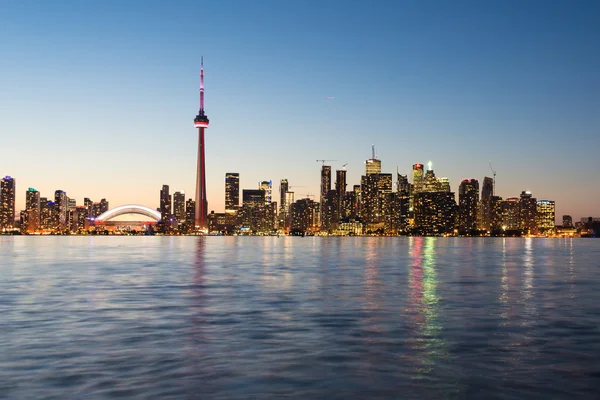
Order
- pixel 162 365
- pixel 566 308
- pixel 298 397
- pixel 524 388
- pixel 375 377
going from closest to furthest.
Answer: pixel 298 397 → pixel 524 388 → pixel 375 377 → pixel 162 365 → pixel 566 308

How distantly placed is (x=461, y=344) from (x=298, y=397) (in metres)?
10.5

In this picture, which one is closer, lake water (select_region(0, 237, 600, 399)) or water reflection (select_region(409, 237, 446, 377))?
lake water (select_region(0, 237, 600, 399))

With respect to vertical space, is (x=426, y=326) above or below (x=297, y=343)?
below

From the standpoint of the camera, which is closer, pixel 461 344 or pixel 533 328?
pixel 461 344

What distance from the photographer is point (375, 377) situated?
756 inches

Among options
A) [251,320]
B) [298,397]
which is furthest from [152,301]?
[298,397]

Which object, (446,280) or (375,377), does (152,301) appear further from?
(446,280)

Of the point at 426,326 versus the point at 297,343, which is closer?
the point at 297,343

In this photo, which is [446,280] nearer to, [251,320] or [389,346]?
[251,320]

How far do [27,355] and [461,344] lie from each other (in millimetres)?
16227

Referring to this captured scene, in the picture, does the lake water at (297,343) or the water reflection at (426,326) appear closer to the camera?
the lake water at (297,343)

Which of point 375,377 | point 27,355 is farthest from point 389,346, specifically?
point 27,355

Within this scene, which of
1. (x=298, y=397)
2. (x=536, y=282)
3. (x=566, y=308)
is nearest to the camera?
(x=298, y=397)

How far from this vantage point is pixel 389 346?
80.5 feet
